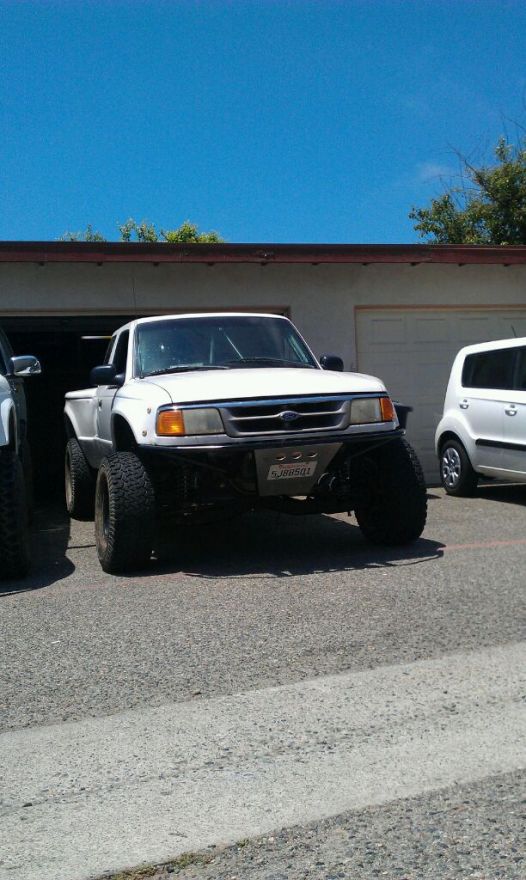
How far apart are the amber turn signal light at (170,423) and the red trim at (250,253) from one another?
5640 millimetres

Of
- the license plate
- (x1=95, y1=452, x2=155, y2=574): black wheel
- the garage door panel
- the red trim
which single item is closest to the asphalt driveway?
(x1=95, y1=452, x2=155, y2=574): black wheel

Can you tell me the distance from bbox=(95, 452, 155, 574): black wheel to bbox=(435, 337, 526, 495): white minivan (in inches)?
197

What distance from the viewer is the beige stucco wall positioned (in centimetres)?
1221

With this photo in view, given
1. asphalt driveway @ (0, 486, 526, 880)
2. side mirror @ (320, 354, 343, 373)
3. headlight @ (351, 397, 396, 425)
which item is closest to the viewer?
asphalt driveway @ (0, 486, 526, 880)

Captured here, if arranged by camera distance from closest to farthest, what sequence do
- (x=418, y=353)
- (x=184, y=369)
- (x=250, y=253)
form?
(x=184, y=369)
(x=250, y=253)
(x=418, y=353)

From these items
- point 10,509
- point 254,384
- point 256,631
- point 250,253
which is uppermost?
point 250,253

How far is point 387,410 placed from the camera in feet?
22.8

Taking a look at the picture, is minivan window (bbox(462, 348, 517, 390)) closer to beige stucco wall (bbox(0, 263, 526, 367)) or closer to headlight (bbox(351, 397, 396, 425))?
beige stucco wall (bbox(0, 263, 526, 367))

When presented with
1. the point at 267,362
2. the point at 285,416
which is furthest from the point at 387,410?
the point at 267,362

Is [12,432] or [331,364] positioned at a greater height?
[331,364]

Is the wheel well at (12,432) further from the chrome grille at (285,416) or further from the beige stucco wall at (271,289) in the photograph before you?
the beige stucco wall at (271,289)

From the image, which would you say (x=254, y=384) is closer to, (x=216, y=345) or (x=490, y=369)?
(x=216, y=345)

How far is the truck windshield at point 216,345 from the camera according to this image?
25.4ft

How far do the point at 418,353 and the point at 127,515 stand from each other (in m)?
7.91
